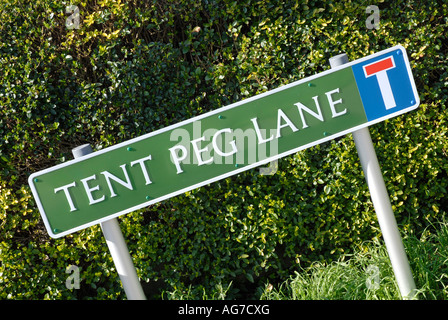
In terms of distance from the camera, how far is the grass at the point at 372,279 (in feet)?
9.86

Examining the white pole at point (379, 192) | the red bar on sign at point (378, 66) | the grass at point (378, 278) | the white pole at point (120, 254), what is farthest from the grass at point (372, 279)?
the red bar on sign at point (378, 66)

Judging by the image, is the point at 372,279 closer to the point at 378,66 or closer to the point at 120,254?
the point at 378,66

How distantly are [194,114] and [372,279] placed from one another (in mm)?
1603

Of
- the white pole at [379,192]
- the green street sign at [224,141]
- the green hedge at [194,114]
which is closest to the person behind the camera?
the green street sign at [224,141]

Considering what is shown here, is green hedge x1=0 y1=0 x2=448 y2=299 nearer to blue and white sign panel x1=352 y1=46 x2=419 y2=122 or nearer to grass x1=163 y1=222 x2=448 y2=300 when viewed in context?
grass x1=163 y1=222 x2=448 y2=300

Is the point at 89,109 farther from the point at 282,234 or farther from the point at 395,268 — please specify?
the point at 395,268

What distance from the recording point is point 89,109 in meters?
3.51

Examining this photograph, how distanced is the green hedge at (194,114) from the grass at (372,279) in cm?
12

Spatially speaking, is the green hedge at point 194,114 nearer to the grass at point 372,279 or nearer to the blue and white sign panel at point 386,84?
the grass at point 372,279

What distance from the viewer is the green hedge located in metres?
3.45

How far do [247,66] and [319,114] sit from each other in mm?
1274

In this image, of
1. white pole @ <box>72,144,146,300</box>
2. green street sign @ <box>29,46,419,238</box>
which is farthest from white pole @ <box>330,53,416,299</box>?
white pole @ <box>72,144,146,300</box>

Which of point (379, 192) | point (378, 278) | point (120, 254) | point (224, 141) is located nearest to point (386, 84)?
point (379, 192)

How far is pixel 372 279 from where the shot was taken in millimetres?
3096
